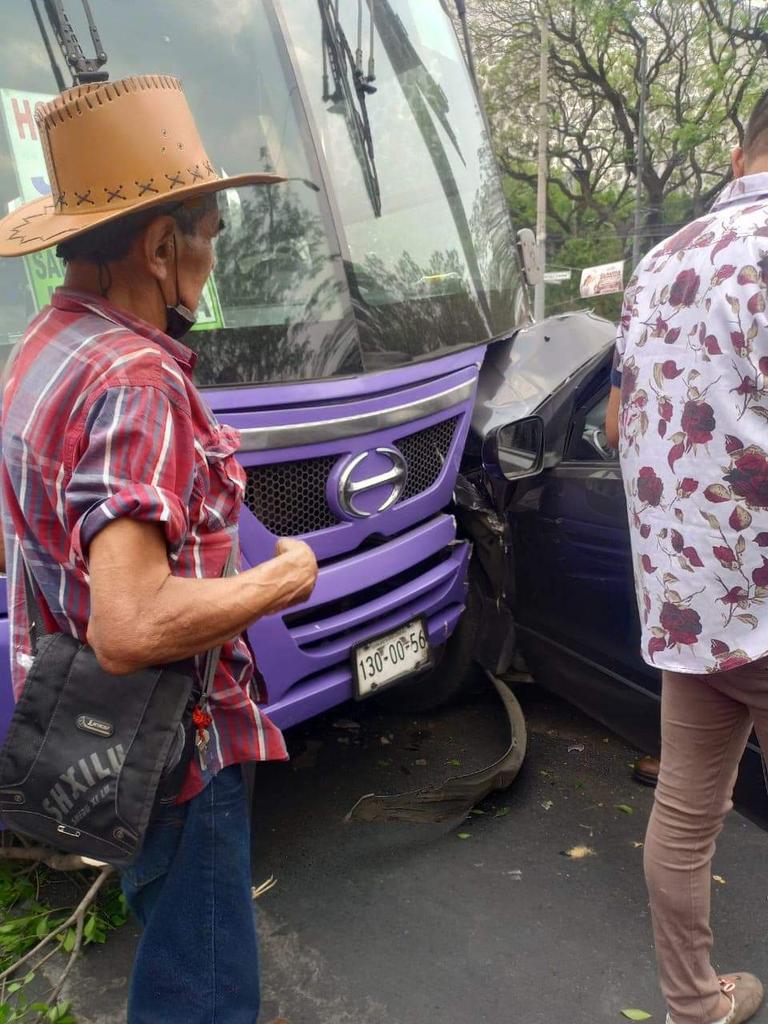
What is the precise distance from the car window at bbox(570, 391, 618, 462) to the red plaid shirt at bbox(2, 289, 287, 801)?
1.86 meters

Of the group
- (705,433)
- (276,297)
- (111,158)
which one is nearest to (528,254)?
(276,297)

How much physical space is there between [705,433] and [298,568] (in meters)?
0.78

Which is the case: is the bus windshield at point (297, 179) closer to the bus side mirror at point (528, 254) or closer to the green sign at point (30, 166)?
the green sign at point (30, 166)

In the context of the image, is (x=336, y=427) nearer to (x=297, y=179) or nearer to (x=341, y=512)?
(x=341, y=512)

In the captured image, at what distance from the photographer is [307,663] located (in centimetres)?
273

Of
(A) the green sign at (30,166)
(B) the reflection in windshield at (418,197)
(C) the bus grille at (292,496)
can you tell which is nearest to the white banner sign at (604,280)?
(B) the reflection in windshield at (418,197)

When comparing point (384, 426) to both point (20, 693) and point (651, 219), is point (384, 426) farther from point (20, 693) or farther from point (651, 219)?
point (651, 219)

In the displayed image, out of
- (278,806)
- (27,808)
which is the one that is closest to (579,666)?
(278,806)

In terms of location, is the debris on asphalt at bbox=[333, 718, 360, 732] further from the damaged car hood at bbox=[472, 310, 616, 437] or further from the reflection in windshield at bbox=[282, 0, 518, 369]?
the reflection in windshield at bbox=[282, 0, 518, 369]

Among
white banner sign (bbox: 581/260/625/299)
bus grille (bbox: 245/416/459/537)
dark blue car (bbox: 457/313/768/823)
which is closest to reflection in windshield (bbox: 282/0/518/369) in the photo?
dark blue car (bbox: 457/313/768/823)

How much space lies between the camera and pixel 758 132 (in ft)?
5.68

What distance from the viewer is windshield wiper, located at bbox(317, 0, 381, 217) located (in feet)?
10.0

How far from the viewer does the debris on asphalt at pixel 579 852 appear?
2.88 metres

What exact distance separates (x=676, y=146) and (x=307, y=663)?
20.6m
